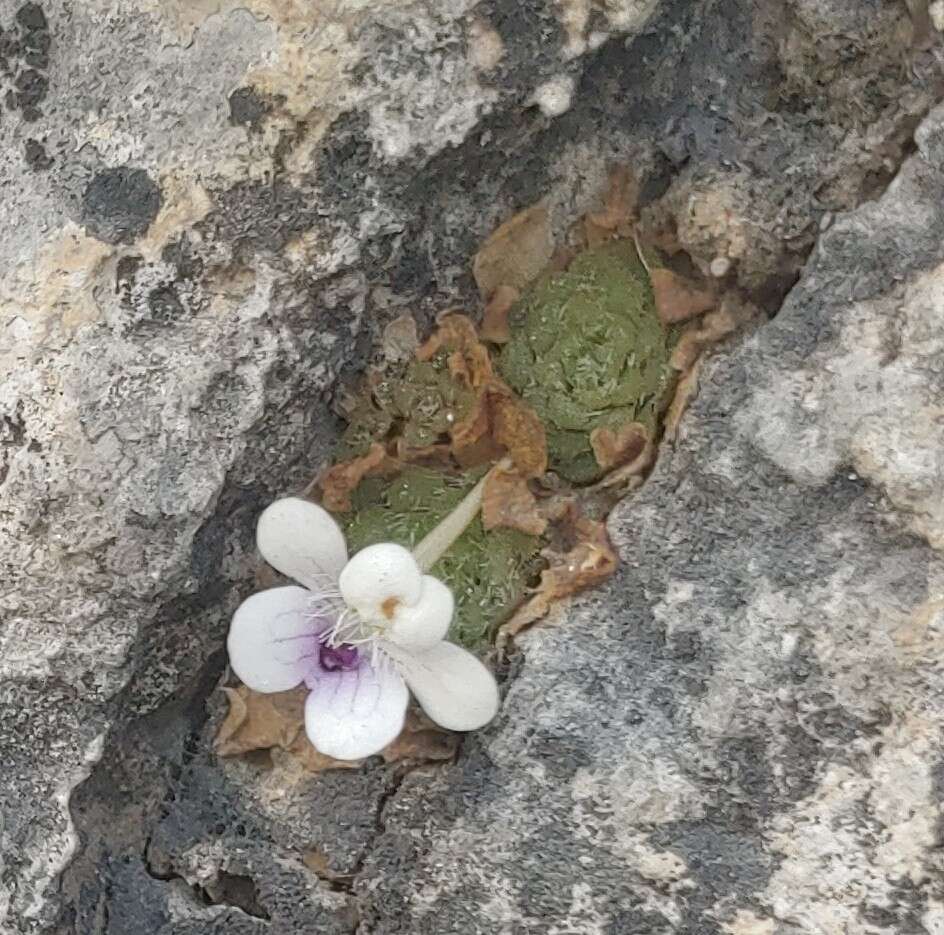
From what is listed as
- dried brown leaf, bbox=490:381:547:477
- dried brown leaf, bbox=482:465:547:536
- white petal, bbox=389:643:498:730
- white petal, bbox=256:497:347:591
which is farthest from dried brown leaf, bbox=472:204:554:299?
white petal, bbox=389:643:498:730

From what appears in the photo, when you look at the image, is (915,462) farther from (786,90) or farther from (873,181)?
(786,90)

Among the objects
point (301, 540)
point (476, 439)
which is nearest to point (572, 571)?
point (476, 439)

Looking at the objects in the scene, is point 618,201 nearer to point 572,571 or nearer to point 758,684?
point 572,571

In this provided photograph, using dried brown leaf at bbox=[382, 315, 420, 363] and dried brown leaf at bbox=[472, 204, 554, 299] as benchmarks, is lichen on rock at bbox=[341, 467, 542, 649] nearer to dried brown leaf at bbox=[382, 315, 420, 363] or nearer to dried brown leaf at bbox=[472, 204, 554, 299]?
dried brown leaf at bbox=[382, 315, 420, 363]

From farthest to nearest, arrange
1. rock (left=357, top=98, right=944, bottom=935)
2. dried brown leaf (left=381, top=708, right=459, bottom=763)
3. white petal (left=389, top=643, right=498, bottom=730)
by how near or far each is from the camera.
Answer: dried brown leaf (left=381, top=708, right=459, bottom=763)
white petal (left=389, top=643, right=498, bottom=730)
rock (left=357, top=98, right=944, bottom=935)

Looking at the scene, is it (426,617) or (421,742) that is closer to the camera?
(426,617)

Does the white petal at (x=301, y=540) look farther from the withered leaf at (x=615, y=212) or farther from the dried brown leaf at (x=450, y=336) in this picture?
the withered leaf at (x=615, y=212)
